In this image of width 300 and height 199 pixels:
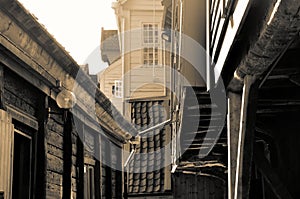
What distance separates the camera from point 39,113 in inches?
295

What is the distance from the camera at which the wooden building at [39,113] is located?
19.7 feet

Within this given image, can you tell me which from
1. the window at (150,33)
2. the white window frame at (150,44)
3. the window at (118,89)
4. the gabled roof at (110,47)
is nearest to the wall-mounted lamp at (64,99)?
the white window frame at (150,44)

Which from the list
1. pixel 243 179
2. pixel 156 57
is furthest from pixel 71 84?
pixel 156 57

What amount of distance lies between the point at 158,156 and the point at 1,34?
699 inches

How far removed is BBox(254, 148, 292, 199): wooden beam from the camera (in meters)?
5.96

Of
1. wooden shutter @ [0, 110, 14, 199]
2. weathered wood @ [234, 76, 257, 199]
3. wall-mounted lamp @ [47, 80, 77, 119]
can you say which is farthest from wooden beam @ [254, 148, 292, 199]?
wall-mounted lamp @ [47, 80, 77, 119]

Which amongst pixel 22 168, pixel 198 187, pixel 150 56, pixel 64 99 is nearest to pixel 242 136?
pixel 22 168

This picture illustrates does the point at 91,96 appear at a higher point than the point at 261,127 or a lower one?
higher

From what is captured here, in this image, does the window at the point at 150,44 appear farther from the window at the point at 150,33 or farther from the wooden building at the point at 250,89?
the wooden building at the point at 250,89

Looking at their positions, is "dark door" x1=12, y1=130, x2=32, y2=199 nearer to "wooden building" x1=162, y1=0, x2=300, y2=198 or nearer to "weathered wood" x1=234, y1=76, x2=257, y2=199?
"wooden building" x1=162, y1=0, x2=300, y2=198

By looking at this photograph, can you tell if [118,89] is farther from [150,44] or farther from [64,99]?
[64,99]

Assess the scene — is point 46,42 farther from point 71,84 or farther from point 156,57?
point 156,57

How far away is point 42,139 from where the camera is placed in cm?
750

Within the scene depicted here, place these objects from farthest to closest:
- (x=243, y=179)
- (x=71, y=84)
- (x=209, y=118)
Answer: (x=71, y=84) < (x=209, y=118) < (x=243, y=179)
